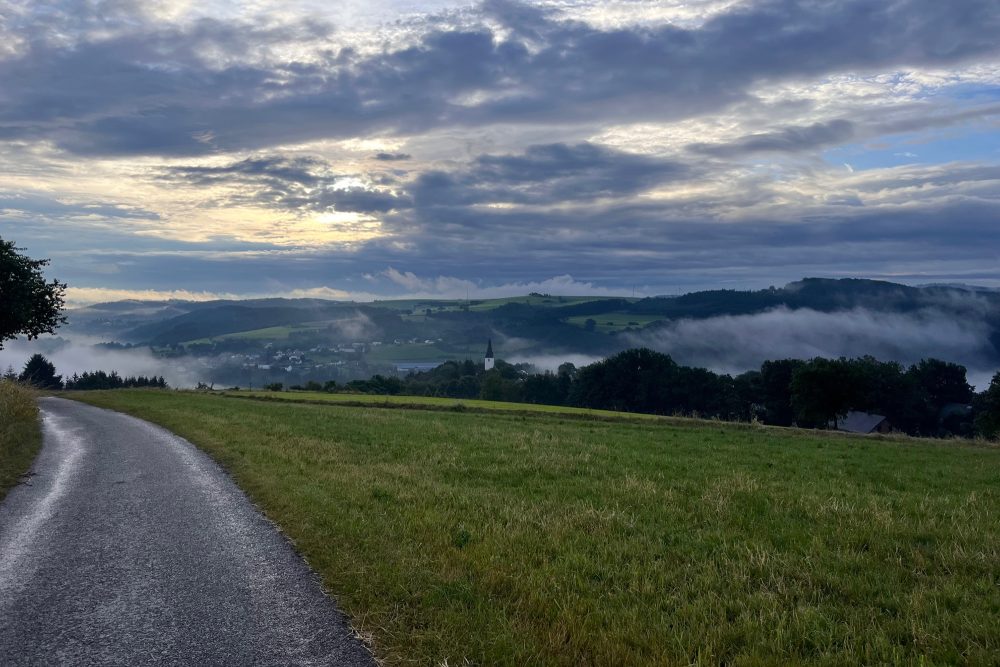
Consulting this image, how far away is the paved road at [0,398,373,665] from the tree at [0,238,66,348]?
107 ft

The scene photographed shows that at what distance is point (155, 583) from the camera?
776 centimetres

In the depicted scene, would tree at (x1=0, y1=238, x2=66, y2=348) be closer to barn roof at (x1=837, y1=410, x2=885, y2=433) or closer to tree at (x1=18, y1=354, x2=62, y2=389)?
tree at (x1=18, y1=354, x2=62, y2=389)

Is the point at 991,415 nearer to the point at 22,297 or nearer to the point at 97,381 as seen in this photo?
the point at 22,297

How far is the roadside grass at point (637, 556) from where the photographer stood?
6.10 metres

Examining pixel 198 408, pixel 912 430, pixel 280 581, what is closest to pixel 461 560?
pixel 280 581

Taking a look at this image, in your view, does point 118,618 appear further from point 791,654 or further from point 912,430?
point 912,430

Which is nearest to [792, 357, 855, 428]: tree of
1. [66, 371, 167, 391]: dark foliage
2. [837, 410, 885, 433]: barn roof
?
[837, 410, 885, 433]: barn roof

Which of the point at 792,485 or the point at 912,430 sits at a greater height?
the point at 792,485

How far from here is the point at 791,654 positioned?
585 centimetres

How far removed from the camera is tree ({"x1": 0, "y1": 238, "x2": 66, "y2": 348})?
39219 mm

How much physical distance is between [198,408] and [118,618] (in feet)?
101

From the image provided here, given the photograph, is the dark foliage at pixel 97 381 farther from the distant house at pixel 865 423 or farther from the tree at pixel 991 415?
the tree at pixel 991 415

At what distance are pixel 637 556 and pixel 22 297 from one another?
44.5 meters

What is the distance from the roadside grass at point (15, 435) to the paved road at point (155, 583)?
1857 mm
